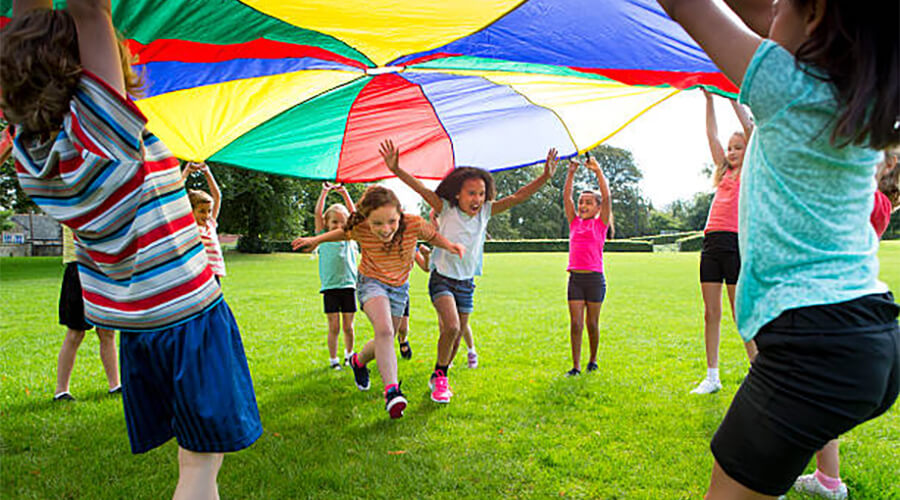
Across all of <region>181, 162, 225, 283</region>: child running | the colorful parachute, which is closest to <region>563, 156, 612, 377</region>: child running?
the colorful parachute

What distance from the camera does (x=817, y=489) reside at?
8.88 ft

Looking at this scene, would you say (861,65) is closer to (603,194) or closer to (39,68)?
(39,68)

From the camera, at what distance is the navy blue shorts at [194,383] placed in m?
1.70

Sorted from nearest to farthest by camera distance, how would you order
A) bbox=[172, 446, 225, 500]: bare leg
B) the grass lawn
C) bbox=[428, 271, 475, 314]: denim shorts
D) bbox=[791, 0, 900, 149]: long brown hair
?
bbox=[791, 0, 900, 149]: long brown hair, bbox=[172, 446, 225, 500]: bare leg, the grass lawn, bbox=[428, 271, 475, 314]: denim shorts

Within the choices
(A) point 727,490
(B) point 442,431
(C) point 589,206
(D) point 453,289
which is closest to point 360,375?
(D) point 453,289

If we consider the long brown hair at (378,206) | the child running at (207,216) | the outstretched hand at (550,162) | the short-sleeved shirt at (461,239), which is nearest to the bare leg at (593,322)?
the short-sleeved shirt at (461,239)

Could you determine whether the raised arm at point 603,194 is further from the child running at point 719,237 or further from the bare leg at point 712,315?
the bare leg at point 712,315

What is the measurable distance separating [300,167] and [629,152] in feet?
236

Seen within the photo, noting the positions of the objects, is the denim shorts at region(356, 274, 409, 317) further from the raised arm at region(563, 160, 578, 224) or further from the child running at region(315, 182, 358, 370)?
the raised arm at region(563, 160, 578, 224)

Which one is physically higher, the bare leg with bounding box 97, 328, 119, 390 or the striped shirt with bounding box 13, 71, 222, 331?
the striped shirt with bounding box 13, 71, 222, 331

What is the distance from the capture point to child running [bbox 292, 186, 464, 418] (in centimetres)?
397

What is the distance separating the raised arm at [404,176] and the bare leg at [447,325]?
31.9 inches

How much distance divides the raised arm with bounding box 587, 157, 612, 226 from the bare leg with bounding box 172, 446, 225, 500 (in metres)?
3.81

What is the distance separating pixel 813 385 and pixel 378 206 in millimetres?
3182
